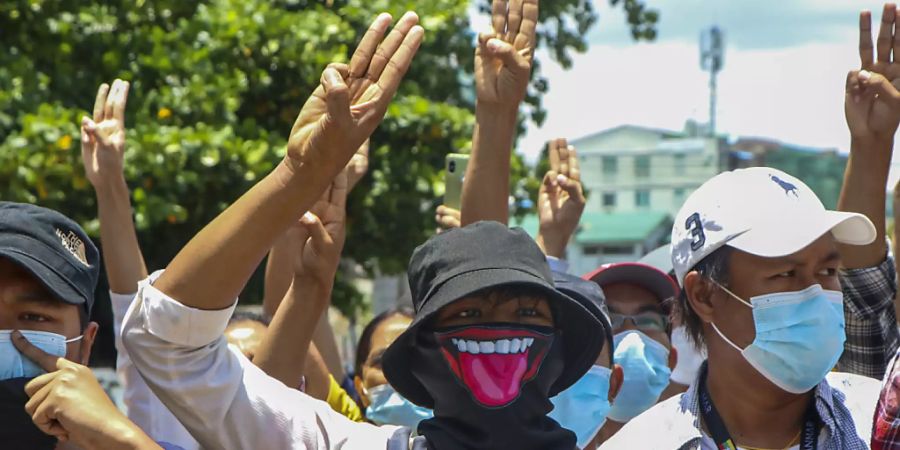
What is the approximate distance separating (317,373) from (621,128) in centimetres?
4728

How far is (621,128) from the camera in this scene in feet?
168

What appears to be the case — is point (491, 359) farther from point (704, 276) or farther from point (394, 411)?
point (394, 411)

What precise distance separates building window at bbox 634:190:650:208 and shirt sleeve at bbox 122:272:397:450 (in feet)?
141

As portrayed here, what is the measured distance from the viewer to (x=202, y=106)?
7910 millimetres

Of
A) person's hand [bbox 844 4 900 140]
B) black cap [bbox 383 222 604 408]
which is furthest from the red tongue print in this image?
person's hand [bbox 844 4 900 140]

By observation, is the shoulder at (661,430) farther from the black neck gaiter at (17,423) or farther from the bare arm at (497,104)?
the black neck gaiter at (17,423)

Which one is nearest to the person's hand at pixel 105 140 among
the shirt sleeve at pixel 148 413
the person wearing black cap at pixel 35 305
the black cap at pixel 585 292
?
the shirt sleeve at pixel 148 413

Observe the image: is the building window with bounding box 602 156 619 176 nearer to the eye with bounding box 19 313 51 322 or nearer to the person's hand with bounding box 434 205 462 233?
the person's hand with bounding box 434 205 462 233

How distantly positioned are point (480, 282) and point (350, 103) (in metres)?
0.49

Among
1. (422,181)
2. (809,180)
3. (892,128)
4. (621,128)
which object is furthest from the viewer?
(621,128)

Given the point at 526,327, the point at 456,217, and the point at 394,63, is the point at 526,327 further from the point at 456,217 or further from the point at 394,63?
the point at 456,217

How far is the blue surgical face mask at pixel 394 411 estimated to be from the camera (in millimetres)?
4414

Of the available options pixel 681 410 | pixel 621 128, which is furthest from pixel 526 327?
pixel 621 128

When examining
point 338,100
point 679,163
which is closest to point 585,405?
point 338,100
